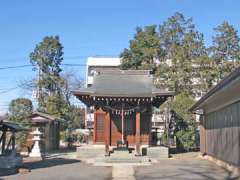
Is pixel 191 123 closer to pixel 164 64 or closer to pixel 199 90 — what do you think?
pixel 199 90

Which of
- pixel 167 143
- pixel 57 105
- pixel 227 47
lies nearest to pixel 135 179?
pixel 167 143

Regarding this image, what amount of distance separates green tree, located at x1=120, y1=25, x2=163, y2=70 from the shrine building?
23.1 feet

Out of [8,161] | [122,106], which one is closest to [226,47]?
[122,106]

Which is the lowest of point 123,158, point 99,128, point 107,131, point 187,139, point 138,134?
point 123,158

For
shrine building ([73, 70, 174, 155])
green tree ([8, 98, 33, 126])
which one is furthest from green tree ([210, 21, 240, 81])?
green tree ([8, 98, 33, 126])

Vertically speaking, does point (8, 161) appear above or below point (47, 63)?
below

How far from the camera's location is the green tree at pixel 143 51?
3869 centimetres

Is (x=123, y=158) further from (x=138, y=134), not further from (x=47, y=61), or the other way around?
(x=47, y=61)

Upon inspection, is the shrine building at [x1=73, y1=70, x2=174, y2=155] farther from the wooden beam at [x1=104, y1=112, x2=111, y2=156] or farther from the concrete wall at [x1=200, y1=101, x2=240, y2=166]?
the concrete wall at [x1=200, y1=101, x2=240, y2=166]

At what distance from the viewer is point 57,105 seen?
42.9 metres

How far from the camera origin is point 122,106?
1100 inches

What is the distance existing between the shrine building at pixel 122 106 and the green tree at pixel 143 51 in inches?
277

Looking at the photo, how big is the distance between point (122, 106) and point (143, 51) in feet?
41.5

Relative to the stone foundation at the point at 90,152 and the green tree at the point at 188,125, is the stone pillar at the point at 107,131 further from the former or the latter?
the green tree at the point at 188,125
